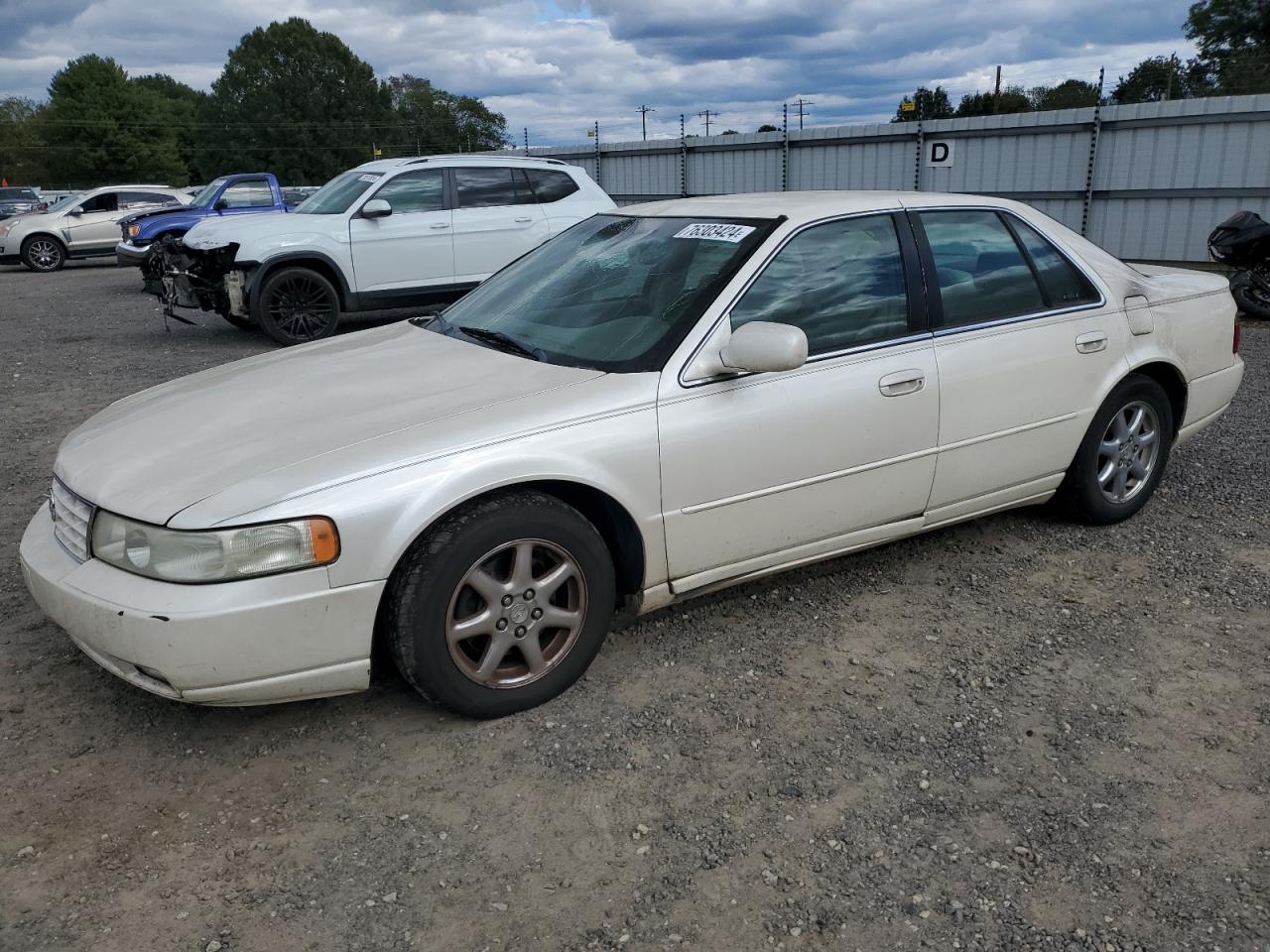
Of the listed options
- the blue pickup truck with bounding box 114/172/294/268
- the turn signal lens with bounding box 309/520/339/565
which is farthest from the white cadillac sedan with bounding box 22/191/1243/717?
the blue pickup truck with bounding box 114/172/294/268

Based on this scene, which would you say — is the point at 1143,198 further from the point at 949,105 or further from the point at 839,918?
the point at 949,105

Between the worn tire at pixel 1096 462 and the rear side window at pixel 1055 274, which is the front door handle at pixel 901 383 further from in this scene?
the worn tire at pixel 1096 462

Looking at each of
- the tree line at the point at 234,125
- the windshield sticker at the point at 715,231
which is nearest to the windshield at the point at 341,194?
the windshield sticker at the point at 715,231

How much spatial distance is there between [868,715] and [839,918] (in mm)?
934

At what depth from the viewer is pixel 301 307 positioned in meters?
10.2

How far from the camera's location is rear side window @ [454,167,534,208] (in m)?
10.7

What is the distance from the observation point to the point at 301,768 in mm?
2979

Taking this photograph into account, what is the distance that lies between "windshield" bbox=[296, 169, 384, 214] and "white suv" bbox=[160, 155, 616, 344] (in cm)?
2

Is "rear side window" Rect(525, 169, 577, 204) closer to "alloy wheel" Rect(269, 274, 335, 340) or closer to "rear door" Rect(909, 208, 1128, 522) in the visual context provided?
"alloy wheel" Rect(269, 274, 335, 340)

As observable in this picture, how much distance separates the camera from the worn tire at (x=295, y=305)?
10039mm

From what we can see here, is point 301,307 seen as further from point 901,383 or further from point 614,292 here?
point 901,383

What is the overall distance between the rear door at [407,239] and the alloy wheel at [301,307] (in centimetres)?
41

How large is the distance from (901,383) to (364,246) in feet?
25.3

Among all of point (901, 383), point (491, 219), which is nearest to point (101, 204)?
point (491, 219)
